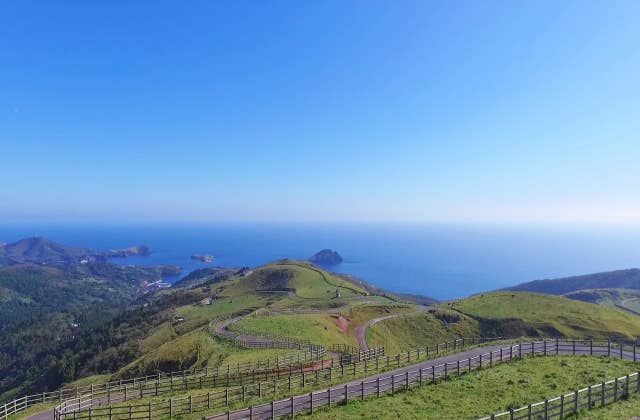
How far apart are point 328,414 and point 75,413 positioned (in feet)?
59.1

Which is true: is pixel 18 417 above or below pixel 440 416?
below

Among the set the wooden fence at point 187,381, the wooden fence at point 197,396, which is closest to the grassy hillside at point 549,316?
the wooden fence at point 197,396

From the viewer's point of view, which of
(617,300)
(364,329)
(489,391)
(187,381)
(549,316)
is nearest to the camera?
(489,391)

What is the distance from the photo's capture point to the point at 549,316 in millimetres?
73750

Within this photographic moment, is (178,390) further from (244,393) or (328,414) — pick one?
(328,414)

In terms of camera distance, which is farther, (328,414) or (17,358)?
(17,358)

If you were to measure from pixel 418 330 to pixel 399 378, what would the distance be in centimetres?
4431

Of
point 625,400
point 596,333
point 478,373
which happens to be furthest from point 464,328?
point 625,400

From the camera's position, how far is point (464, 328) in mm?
71500

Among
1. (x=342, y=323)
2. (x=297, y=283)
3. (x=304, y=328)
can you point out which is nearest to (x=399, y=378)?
(x=304, y=328)

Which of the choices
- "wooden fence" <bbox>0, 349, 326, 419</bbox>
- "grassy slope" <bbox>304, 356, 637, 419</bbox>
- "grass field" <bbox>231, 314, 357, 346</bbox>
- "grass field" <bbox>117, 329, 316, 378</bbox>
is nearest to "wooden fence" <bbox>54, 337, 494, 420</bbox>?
"wooden fence" <bbox>0, 349, 326, 419</bbox>

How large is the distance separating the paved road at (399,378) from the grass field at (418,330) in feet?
70.5

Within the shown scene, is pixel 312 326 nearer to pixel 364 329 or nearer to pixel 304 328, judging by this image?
pixel 304 328

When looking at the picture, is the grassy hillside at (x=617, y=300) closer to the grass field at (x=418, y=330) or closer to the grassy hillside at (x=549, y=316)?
the grassy hillside at (x=549, y=316)
